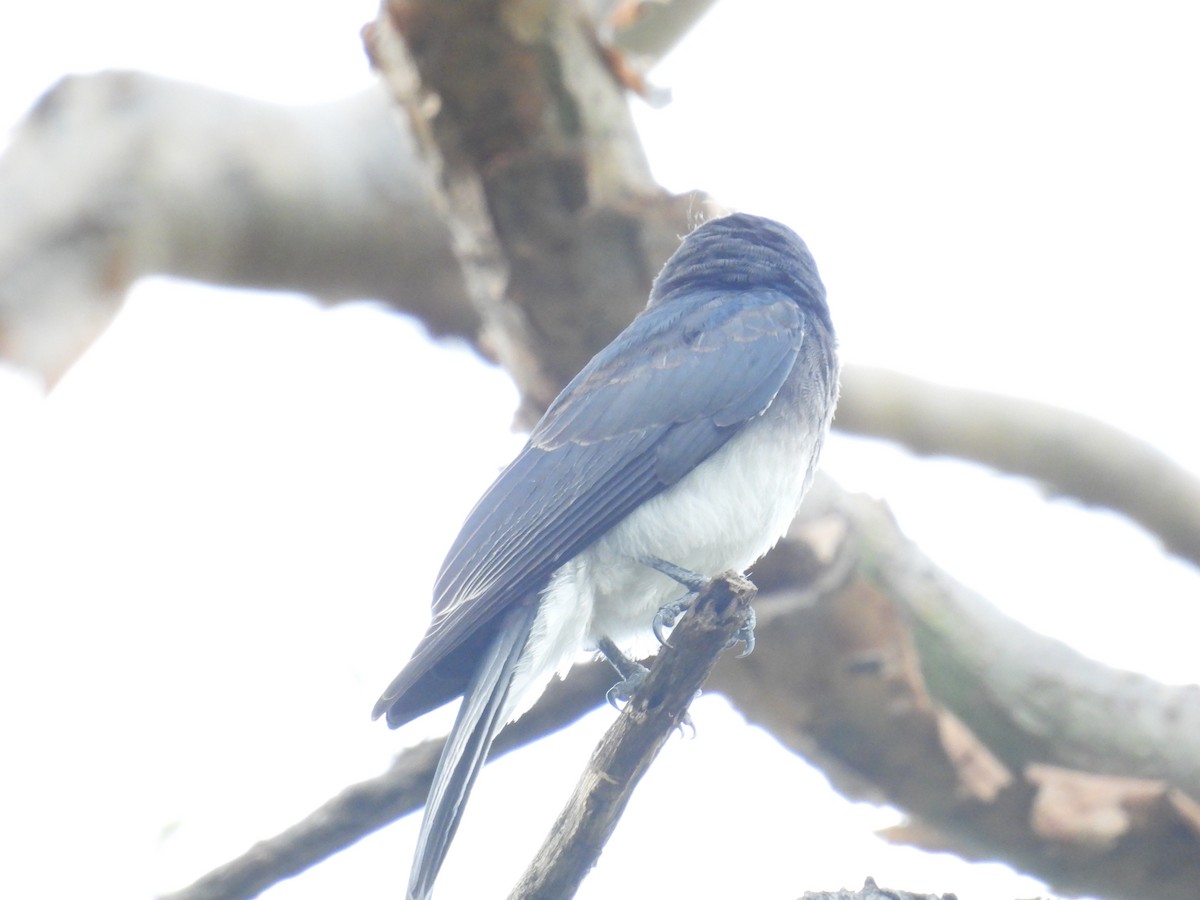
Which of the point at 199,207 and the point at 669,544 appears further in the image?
the point at 199,207

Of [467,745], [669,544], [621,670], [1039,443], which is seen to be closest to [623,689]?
[621,670]

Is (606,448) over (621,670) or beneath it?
over

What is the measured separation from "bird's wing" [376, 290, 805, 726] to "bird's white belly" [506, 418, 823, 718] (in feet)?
0.28

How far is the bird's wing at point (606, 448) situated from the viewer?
4875 mm

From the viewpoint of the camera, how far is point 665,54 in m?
7.72

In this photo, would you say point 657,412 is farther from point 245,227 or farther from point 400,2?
point 245,227

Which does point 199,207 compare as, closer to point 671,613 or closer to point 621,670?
point 621,670

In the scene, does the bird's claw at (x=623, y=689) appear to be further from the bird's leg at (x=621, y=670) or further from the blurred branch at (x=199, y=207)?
the blurred branch at (x=199, y=207)

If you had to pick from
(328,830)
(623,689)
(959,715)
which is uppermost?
(959,715)

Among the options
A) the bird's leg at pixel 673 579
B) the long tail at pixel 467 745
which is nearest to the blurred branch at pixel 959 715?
the bird's leg at pixel 673 579

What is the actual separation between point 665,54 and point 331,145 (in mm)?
2022

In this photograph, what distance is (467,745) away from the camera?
4.29 metres

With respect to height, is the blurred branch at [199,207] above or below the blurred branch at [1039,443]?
below

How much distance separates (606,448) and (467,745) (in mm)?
1531
